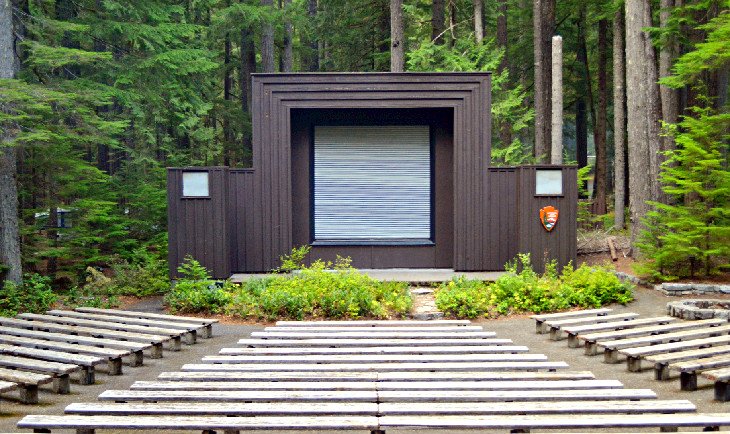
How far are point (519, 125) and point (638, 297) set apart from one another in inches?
380

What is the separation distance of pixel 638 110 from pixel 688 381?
11591 mm

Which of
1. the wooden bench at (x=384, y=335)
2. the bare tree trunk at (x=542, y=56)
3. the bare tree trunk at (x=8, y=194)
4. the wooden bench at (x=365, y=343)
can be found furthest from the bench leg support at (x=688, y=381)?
the bare tree trunk at (x=542, y=56)

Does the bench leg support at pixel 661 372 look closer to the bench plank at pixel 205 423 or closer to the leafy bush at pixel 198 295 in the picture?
the bench plank at pixel 205 423

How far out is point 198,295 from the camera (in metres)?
13.5

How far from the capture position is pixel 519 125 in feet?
74.6

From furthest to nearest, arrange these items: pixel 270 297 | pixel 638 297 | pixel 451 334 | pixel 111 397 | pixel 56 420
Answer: pixel 638 297 → pixel 270 297 → pixel 451 334 → pixel 111 397 → pixel 56 420

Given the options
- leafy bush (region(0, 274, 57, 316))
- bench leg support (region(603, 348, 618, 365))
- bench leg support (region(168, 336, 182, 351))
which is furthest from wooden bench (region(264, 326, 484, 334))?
leafy bush (region(0, 274, 57, 316))

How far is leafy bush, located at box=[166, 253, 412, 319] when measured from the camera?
1291 cm

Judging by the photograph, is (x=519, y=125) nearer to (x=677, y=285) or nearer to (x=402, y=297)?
(x=677, y=285)

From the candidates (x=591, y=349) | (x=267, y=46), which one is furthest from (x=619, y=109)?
(x=591, y=349)

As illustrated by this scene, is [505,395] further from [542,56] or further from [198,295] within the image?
[542,56]

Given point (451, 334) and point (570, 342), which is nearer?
point (451, 334)

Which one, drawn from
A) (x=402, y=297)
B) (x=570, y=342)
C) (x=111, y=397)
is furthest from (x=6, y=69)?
(x=570, y=342)

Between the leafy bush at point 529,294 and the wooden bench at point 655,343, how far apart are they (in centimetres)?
356
